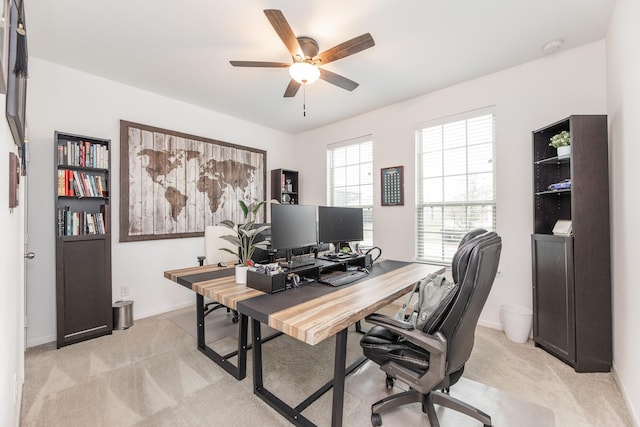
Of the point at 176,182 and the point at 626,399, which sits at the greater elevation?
the point at 176,182

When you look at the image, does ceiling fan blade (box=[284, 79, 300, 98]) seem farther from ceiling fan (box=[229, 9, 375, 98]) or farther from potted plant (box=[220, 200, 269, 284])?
potted plant (box=[220, 200, 269, 284])

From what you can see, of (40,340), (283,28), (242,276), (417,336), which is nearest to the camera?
(417,336)

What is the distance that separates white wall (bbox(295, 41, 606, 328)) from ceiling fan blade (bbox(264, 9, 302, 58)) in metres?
1.95

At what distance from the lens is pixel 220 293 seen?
68.5 inches

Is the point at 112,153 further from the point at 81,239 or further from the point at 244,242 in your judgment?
the point at 244,242

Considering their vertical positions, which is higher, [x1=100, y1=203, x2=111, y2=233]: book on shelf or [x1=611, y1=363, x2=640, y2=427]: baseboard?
[x1=100, y1=203, x2=111, y2=233]: book on shelf

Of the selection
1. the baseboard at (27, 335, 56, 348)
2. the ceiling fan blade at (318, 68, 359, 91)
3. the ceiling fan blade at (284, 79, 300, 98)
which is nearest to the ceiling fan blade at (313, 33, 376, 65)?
the ceiling fan blade at (318, 68, 359, 91)

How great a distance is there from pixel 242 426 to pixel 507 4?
3.28m

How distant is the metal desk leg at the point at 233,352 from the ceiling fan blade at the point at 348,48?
→ 2.07m

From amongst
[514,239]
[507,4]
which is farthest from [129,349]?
[507,4]

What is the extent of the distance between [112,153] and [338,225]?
2665 mm

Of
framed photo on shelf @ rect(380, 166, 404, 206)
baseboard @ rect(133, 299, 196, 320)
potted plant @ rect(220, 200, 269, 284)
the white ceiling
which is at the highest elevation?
the white ceiling

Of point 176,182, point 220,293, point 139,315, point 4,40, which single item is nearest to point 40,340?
point 139,315

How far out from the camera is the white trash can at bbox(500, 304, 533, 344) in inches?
103
